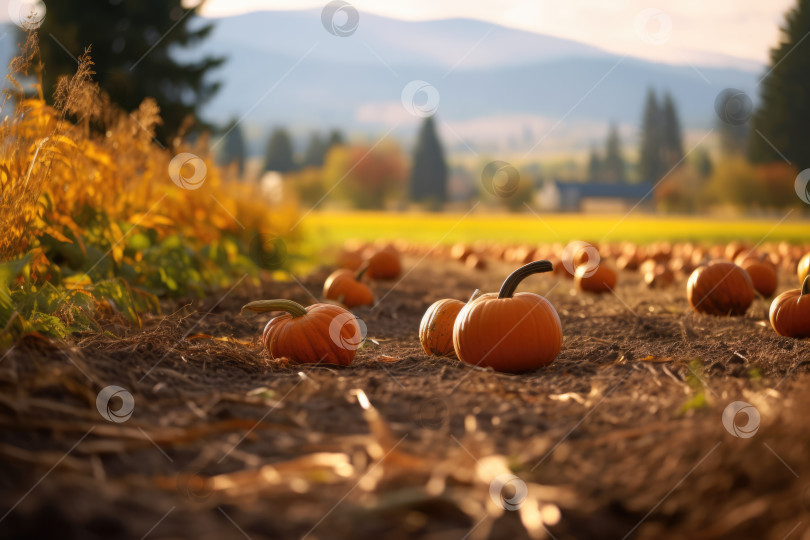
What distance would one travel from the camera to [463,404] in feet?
7.64

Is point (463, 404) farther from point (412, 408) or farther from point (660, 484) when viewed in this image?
point (660, 484)

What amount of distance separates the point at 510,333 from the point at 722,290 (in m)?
2.43

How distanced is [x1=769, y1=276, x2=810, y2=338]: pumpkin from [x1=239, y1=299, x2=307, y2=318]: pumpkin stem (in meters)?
2.77

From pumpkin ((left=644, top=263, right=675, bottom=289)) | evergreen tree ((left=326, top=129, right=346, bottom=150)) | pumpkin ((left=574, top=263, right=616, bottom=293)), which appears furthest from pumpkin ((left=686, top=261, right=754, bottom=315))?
evergreen tree ((left=326, top=129, right=346, bottom=150))


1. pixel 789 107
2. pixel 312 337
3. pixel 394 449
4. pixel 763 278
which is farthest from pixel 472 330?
pixel 789 107

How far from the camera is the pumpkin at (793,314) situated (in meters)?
3.76

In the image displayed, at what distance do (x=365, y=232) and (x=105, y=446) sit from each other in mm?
29053

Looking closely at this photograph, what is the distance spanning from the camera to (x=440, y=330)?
355cm

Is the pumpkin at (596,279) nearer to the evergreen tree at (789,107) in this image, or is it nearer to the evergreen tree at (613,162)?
the evergreen tree at (789,107)

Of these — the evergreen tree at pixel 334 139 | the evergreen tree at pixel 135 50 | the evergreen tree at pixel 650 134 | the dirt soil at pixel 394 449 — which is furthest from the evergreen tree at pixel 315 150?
the dirt soil at pixel 394 449

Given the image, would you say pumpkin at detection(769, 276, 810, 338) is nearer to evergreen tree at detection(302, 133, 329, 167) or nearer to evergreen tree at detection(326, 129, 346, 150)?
evergreen tree at detection(326, 129, 346, 150)

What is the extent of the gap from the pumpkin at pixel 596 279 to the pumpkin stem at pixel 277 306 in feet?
12.7

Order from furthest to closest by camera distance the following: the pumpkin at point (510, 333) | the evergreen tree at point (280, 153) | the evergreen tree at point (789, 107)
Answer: the evergreen tree at point (280, 153) < the evergreen tree at point (789, 107) < the pumpkin at point (510, 333)

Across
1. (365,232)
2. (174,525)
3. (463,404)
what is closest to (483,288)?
(463,404)
